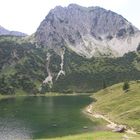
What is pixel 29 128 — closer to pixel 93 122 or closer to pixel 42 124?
pixel 42 124

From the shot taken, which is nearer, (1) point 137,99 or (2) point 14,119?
(1) point 137,99

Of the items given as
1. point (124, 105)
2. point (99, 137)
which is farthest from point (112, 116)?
point (99, 137)

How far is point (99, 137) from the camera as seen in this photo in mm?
105438

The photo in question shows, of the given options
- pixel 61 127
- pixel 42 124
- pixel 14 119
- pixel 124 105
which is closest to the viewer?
pixel 61 127

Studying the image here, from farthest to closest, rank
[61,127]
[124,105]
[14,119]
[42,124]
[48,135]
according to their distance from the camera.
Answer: [14,119]
[124,105]
[42,124]
[61,127]
[48,135]

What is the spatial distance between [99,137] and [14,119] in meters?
92.0

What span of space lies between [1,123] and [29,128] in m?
24.4

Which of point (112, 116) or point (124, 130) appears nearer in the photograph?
point (124, 130)

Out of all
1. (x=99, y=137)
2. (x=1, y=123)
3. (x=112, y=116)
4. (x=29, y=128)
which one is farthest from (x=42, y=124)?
(x=99, y=137)

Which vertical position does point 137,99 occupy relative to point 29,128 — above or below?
above

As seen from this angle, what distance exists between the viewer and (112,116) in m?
171

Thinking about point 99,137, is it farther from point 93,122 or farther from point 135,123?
point 93,122

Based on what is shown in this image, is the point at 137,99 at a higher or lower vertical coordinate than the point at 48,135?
higher

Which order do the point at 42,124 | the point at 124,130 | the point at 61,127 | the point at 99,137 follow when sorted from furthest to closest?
the point at 42,124 < the point at 61,127 < the point at 124,130 < the point at 99,137
